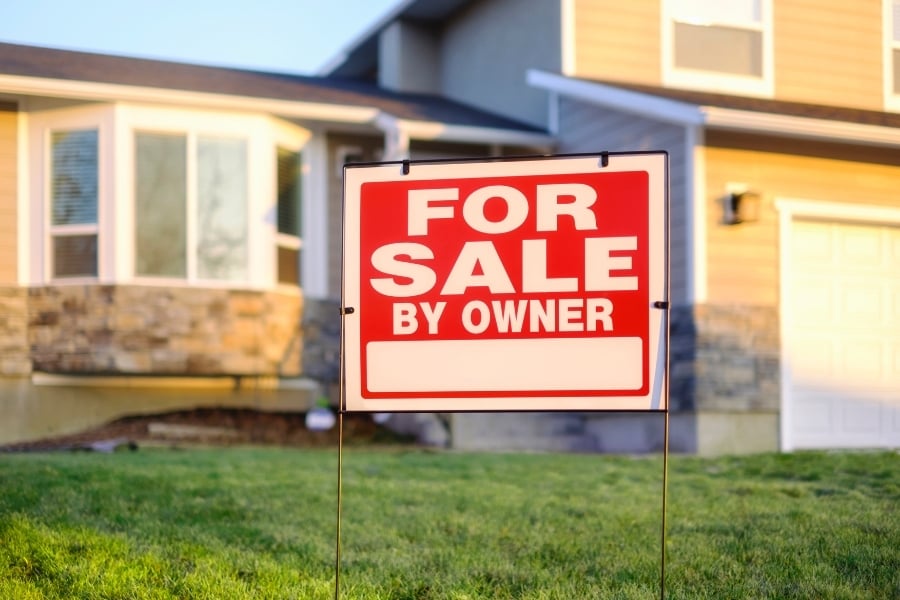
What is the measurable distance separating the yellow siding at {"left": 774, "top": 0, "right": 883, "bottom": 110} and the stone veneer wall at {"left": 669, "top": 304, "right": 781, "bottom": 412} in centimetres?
344

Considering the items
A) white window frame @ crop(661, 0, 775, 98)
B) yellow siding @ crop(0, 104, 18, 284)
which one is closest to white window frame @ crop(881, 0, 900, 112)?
white window frame @ crop(661, 0, 775, 98)

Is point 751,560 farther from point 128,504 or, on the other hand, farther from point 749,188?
point 749,188

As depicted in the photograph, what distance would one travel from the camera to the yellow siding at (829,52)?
1271 centimetres

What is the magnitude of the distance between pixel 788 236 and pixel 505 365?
293 inches

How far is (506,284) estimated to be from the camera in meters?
4.09

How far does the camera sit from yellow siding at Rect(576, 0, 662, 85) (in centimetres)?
1258

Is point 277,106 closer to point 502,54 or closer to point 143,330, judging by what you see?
point 143,330

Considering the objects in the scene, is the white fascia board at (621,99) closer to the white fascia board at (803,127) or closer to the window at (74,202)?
the white fascia board at (803,127)

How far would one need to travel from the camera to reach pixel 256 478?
729cm

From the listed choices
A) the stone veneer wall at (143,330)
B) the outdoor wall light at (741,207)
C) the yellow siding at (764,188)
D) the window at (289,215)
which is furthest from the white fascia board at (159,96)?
Answer: the outdoor wall light at (741,207)

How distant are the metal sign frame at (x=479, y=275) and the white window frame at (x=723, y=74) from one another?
904 centimetres

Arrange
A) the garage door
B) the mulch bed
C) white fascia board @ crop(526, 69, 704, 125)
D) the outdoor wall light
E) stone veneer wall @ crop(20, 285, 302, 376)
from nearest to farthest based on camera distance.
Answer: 1. white fascia board @ crop(526, 69, 704, 125)
2. the outdoor wall light
3. the garage door
4. the mulch bed
5. stone veneer wall @ crop(20, 285, 302, 376)

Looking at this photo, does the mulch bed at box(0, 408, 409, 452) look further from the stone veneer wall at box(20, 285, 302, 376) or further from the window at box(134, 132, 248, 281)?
the window at box(134, 132, 248, 281)

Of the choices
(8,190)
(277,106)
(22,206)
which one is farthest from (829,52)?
(8,190)
